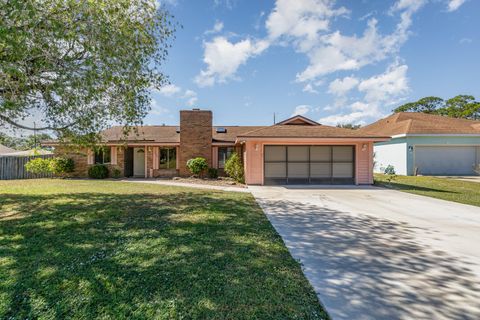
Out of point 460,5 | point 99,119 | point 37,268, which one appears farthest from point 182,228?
point 460,5

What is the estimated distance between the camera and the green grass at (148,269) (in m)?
2.46

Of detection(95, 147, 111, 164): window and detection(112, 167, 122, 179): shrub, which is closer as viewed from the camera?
detection(112, 167, 122, 179): shrub

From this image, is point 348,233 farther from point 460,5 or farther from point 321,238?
point 460,5

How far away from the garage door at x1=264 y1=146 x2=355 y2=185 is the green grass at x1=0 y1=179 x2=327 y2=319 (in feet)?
24.5

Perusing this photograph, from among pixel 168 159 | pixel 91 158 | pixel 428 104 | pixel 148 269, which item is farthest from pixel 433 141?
pixel 428 104

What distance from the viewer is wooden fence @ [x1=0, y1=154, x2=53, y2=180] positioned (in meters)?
16.7

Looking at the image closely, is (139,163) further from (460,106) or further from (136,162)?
(460,106)

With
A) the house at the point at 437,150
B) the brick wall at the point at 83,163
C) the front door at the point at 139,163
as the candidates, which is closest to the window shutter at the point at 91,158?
the brick wall at the point at 83,163

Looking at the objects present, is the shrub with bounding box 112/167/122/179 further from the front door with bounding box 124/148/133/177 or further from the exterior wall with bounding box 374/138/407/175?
the exterior wall with bounding box 374/138/407/175

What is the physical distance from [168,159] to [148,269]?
15.0 metres

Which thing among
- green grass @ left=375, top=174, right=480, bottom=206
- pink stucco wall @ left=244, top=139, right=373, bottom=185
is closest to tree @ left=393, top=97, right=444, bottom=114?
green grass @ left=375, top=174, right=480, bottom=206

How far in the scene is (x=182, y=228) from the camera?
518cm

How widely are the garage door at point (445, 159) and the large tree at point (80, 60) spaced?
67.8 ft

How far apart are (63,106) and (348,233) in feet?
26.8
